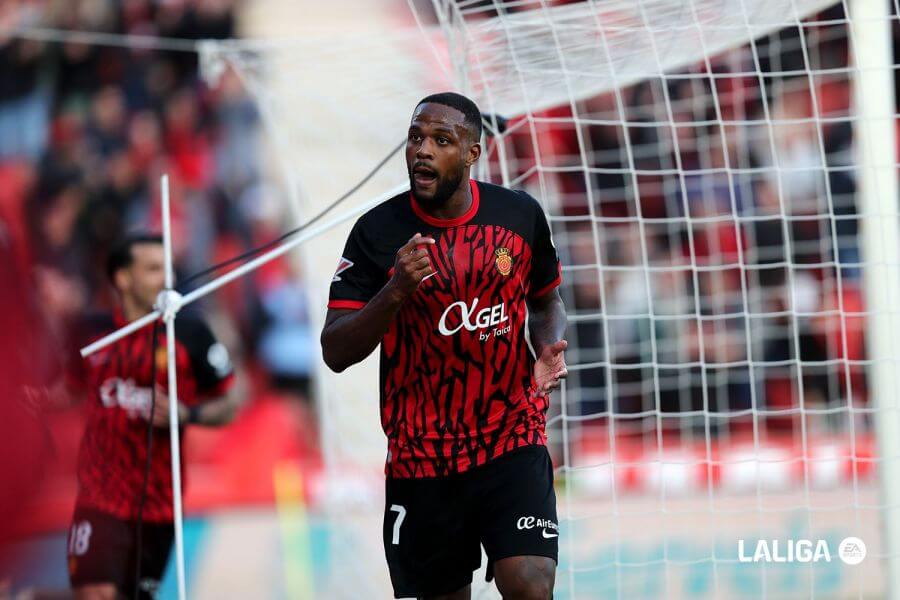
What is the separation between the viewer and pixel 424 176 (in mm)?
4238

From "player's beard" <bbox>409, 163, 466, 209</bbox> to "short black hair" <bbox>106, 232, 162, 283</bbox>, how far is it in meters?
2.10

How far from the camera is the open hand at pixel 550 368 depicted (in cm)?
423

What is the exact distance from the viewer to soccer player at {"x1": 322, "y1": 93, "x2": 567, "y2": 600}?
14.1ft

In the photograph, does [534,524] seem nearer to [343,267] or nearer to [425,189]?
[343,267]

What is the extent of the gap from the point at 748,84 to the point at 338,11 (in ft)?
11.9

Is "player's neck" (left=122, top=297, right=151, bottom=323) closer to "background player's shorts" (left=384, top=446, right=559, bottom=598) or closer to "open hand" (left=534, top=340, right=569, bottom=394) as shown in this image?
"background player's shorts" (left=384, top=446, right=559, bottom=598)

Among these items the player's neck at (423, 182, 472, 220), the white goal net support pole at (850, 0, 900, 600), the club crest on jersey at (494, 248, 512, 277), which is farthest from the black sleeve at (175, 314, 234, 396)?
the white goal net support pole at (850, 0, 900, 600)

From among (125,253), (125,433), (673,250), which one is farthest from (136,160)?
(125,433)

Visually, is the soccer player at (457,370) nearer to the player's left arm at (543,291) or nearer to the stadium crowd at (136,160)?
the player's left arm at (543,291)

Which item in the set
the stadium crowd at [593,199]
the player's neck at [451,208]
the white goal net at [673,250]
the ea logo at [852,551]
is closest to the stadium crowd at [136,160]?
the stadium crowd at [593,199]

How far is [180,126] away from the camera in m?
11.0

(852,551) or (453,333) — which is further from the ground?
(453,333)

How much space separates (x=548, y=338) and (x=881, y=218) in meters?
2.31

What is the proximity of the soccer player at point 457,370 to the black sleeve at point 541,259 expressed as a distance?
2 centimetres
